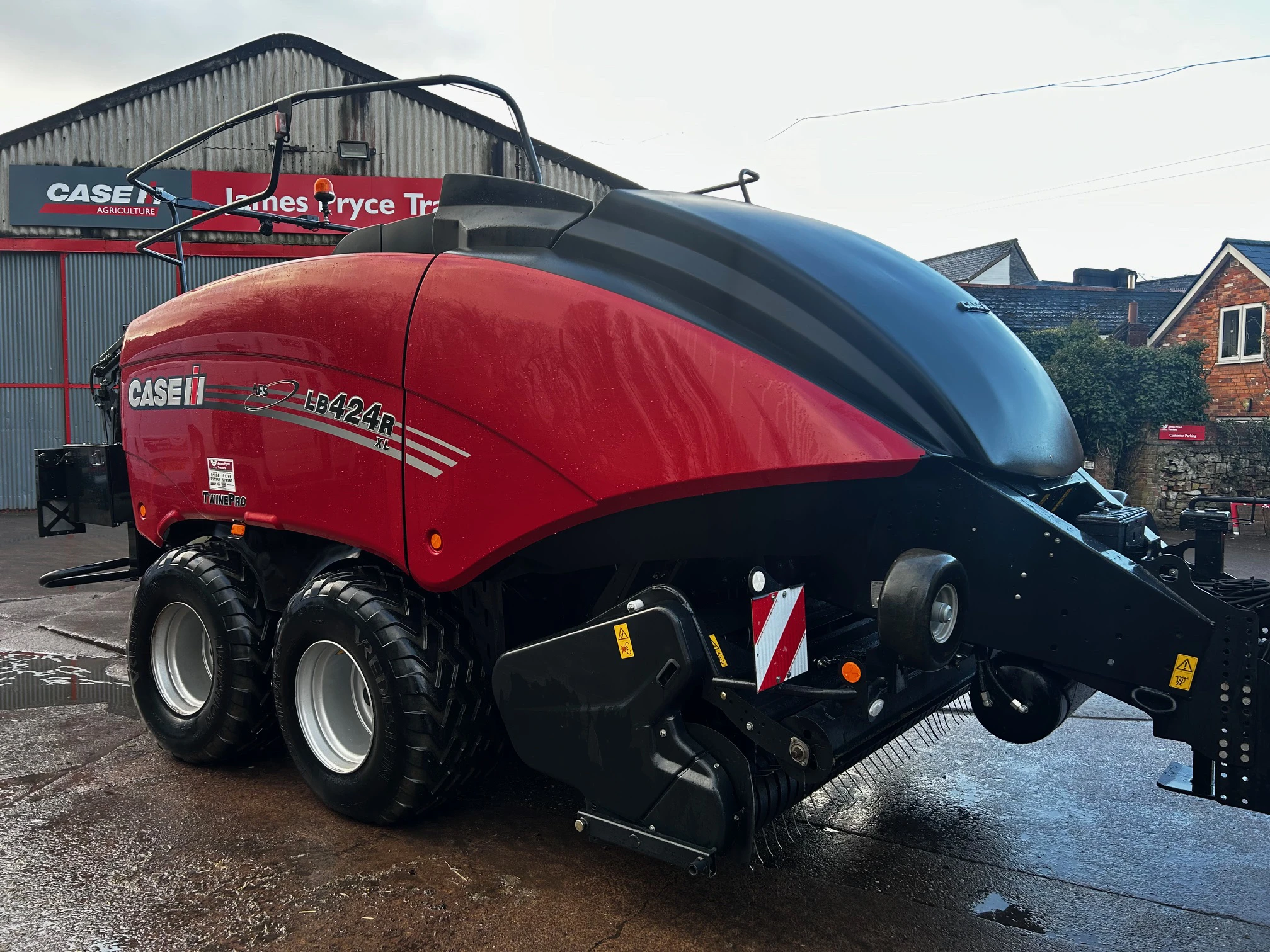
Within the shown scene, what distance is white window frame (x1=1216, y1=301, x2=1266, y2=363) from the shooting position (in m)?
22.5

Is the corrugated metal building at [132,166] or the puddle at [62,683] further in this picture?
the corrugated metal building at [132,166]

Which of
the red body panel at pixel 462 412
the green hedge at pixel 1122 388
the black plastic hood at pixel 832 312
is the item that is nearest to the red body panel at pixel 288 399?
the red body panel at pixel 462 412

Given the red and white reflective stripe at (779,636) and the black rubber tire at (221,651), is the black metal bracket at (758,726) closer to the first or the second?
the red and white reflective stripe at (779,636)

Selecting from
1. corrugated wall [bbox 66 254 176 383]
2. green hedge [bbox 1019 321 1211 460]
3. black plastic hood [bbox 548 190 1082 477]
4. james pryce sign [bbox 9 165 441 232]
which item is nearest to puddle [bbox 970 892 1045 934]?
black plastic hood [bbox 548 190 1082 477]

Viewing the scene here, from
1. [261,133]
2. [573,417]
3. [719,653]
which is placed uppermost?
[261,133]

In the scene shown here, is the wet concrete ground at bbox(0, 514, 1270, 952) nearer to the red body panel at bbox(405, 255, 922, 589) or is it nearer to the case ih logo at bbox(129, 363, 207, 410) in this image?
the red body panel at bbox(405, 255, 922, 589)

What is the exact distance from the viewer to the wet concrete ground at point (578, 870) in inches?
113

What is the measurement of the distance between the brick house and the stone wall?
8.17m

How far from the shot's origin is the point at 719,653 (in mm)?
2754

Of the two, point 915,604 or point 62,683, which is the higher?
point 915,604

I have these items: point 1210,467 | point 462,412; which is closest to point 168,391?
point 462,412

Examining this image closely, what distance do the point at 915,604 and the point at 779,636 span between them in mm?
439

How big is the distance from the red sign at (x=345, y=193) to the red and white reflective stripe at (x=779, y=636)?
13.5m

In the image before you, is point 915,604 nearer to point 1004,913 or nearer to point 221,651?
point 1004,913
